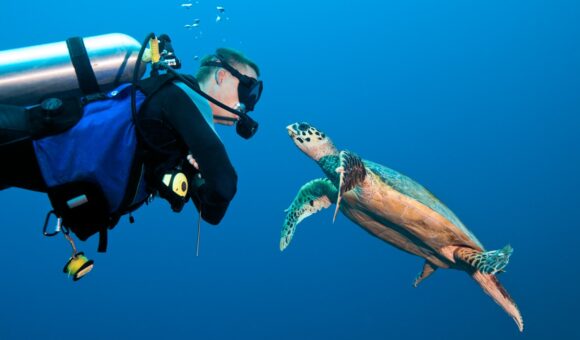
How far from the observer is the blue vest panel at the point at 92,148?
183 cm

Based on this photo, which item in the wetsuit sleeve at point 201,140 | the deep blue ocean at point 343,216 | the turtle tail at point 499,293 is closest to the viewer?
the wetsuit sleeve at point 201,140

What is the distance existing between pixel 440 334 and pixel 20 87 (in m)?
33.8

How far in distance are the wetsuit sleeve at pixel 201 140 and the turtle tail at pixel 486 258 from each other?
3708 mm

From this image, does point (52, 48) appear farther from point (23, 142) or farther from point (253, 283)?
point (253, 283)

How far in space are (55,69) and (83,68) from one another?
15cm

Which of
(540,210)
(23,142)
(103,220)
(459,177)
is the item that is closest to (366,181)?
(103,220)

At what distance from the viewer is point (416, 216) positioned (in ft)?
16.3

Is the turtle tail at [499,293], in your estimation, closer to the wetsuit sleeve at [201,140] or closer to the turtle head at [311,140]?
the turtle head at [311,140]

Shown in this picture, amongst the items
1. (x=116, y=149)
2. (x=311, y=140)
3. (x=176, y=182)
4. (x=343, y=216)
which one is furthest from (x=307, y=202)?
(x=343, y=216)

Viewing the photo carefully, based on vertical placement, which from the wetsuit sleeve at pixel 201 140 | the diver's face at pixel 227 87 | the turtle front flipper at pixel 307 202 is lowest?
the wetsuit sleeve at pixel 201 140

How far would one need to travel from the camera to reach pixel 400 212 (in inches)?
196

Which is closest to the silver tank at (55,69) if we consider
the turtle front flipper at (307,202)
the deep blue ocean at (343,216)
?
the turtle front flipper at (307,202)

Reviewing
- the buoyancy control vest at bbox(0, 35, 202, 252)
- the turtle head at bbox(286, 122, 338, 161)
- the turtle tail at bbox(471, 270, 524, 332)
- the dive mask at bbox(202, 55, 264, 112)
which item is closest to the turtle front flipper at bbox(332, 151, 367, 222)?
the turtle head at bbox(286, 122, 338, 161)

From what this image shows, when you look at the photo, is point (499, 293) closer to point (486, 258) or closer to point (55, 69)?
point (486, 258)
